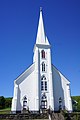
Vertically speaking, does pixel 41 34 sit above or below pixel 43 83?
above

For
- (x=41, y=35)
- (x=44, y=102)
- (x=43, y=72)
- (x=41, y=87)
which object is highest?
(x=41, y=35)

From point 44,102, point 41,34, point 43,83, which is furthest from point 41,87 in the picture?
point 41,34

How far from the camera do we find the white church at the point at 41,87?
126 feet

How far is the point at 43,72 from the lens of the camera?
41906 mm

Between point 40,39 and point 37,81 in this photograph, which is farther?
point 40,39

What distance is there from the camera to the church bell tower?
39156mm

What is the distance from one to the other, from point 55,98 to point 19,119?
45.4 feet

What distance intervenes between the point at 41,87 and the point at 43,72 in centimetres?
380

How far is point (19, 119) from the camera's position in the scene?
1128 inches

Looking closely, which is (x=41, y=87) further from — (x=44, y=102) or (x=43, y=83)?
(x=44, y=102)

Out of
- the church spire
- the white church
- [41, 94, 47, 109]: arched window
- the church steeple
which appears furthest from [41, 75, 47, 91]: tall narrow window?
the church spire

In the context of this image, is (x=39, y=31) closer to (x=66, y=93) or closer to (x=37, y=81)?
(x=37, y=81)

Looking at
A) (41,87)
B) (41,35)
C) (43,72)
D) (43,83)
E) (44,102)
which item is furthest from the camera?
(41,35)

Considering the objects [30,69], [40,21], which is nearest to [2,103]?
[30,69]
